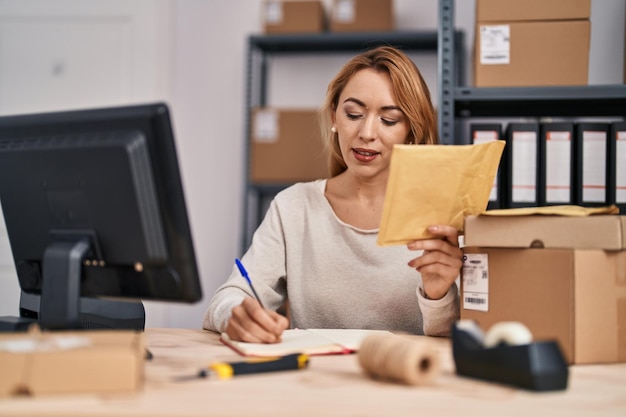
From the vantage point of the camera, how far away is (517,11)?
195 centimetres

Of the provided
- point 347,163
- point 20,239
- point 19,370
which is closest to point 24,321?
point 20,239

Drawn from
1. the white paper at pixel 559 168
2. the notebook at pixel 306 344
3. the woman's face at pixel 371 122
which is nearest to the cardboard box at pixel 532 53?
the white paper at pixel 559 168

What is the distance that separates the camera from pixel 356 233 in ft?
5.73

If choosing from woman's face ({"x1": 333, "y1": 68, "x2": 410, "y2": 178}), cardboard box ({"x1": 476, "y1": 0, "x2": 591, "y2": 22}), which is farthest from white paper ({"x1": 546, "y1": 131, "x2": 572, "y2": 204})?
woman's face ({"x1": 333, "y1": 68, "x2": 410, "y2": 178})

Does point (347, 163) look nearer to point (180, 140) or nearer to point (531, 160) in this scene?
point (531, 160)

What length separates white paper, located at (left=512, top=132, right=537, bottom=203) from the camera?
194 centimetres

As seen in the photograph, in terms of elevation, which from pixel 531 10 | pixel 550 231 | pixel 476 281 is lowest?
pixel 476 281

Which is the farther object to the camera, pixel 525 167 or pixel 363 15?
pixel 363 15

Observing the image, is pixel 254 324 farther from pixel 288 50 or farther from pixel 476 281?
pixel 288 50

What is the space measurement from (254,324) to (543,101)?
1247mm

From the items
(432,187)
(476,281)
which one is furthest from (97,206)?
(476,281)

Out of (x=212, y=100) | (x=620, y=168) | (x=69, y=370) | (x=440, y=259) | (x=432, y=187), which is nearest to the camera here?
(x=69, y=370)

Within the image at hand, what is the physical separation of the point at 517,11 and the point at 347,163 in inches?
27.0

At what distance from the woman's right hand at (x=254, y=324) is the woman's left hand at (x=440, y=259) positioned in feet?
0.92
